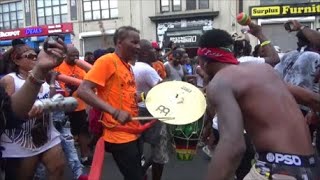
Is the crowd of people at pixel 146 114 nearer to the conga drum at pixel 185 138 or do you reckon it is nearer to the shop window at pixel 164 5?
the conga drum at pixel 185 138

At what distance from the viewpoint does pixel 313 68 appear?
5246 mm

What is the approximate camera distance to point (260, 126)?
8.47 feet

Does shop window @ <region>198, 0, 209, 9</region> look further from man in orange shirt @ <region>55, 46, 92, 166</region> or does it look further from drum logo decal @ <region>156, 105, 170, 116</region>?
drum logo decal @ <region>156, 105, 170, 116</region>

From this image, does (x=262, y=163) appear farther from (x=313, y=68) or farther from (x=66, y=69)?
(x=66, y=69)

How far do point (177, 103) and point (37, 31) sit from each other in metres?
31.0

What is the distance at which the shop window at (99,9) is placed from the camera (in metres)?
31.0

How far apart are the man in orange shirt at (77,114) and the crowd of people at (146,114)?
1 centimetres

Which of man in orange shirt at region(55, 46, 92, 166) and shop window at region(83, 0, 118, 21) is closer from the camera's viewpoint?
man in orange shirt at region(55, 46, 92, 166)

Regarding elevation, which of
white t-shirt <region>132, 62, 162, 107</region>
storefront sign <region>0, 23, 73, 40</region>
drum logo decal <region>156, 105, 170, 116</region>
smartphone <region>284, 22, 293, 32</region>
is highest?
storefront sign <region>0, 23, 73, 40</region>

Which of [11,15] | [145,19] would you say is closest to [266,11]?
[145,19]

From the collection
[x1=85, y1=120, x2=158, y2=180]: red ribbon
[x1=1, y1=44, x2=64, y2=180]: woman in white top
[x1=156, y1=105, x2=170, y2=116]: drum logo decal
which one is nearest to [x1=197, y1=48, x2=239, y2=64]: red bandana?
[x1=156, y1=105, x2=170, y2=116]: drum logo decal

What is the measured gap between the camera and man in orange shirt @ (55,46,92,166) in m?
6.70

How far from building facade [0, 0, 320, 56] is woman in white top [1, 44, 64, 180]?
21470mm

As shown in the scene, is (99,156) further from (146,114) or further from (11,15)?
(11,15)
